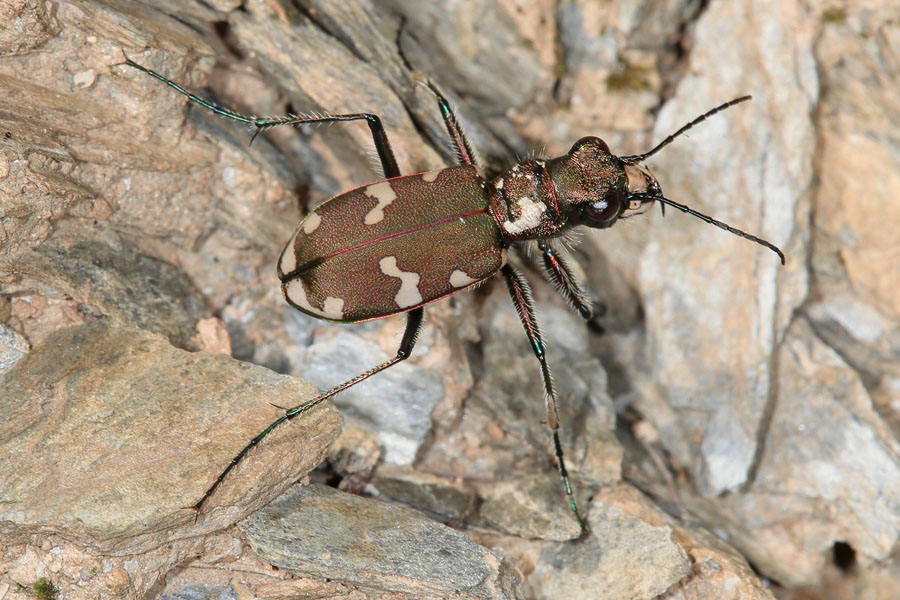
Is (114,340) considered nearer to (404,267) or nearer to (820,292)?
(404,267)

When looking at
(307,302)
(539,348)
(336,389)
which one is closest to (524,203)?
(539,348)

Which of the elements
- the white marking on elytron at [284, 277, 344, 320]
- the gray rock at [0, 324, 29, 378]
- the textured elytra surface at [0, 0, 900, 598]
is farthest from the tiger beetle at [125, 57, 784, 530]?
the gray rock at [0, 324, 29, 378]

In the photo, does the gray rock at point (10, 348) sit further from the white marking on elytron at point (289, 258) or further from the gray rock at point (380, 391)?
the gray rock at point (380, 391)

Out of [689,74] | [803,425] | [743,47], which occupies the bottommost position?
[803,425]

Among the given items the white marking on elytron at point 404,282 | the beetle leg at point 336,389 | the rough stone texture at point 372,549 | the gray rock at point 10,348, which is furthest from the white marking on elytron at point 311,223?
the gray rock at point 10,348

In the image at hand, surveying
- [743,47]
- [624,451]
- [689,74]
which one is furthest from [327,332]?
[743,47]

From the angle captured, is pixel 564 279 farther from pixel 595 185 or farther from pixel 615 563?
pixel 615 563
